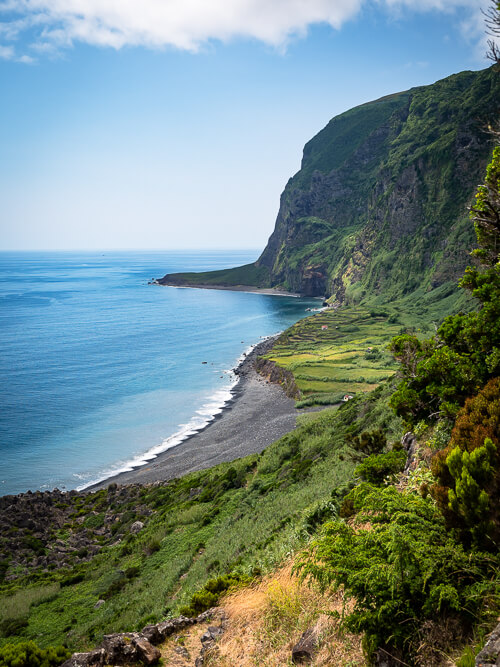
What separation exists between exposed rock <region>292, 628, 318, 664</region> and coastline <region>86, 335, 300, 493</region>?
1555 inches

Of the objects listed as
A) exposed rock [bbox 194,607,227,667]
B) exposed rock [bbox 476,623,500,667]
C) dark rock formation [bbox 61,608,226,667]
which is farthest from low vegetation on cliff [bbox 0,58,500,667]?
exposed rock [bbox 476,623,500,667]

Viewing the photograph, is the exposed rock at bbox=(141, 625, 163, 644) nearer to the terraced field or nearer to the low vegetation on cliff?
the low vegetation on cliff

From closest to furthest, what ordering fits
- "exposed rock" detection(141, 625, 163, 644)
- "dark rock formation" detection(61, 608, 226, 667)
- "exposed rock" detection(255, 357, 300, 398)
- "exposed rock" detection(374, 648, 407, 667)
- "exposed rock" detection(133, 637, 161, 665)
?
"exposed rock" detection(374, 648, 407, 667)
"exposed rock" detection(133, 637, 161, 665)
"dark rock formation" detection(61, 608, 226, 667)
"exposed rock" detection(141, 625, 163, 644)
"exposed rock" detection(255, 357, 300, 398)

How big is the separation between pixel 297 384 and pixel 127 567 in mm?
51074

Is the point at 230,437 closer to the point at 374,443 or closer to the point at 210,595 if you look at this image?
the point at 374,443

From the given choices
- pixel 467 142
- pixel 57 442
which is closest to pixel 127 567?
pixel 57 442

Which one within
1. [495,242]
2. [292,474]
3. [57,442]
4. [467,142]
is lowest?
[57,442]

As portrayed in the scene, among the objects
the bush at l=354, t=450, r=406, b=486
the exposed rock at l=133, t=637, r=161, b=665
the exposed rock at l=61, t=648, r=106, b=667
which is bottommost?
the exposed rock at l=61, t=648, r=106, b=667

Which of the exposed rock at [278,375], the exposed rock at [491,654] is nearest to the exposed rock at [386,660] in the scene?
the exposed rock at [491,654]

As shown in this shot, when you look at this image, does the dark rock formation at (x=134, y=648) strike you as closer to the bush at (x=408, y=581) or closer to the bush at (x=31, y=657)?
the bush at (x=31, y=657)

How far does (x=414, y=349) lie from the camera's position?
55.2ft

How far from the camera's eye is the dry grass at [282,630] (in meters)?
7.07

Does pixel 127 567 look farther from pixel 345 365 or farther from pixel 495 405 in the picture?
pixel 345 365

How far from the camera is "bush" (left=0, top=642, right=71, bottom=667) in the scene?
34.4 feet
